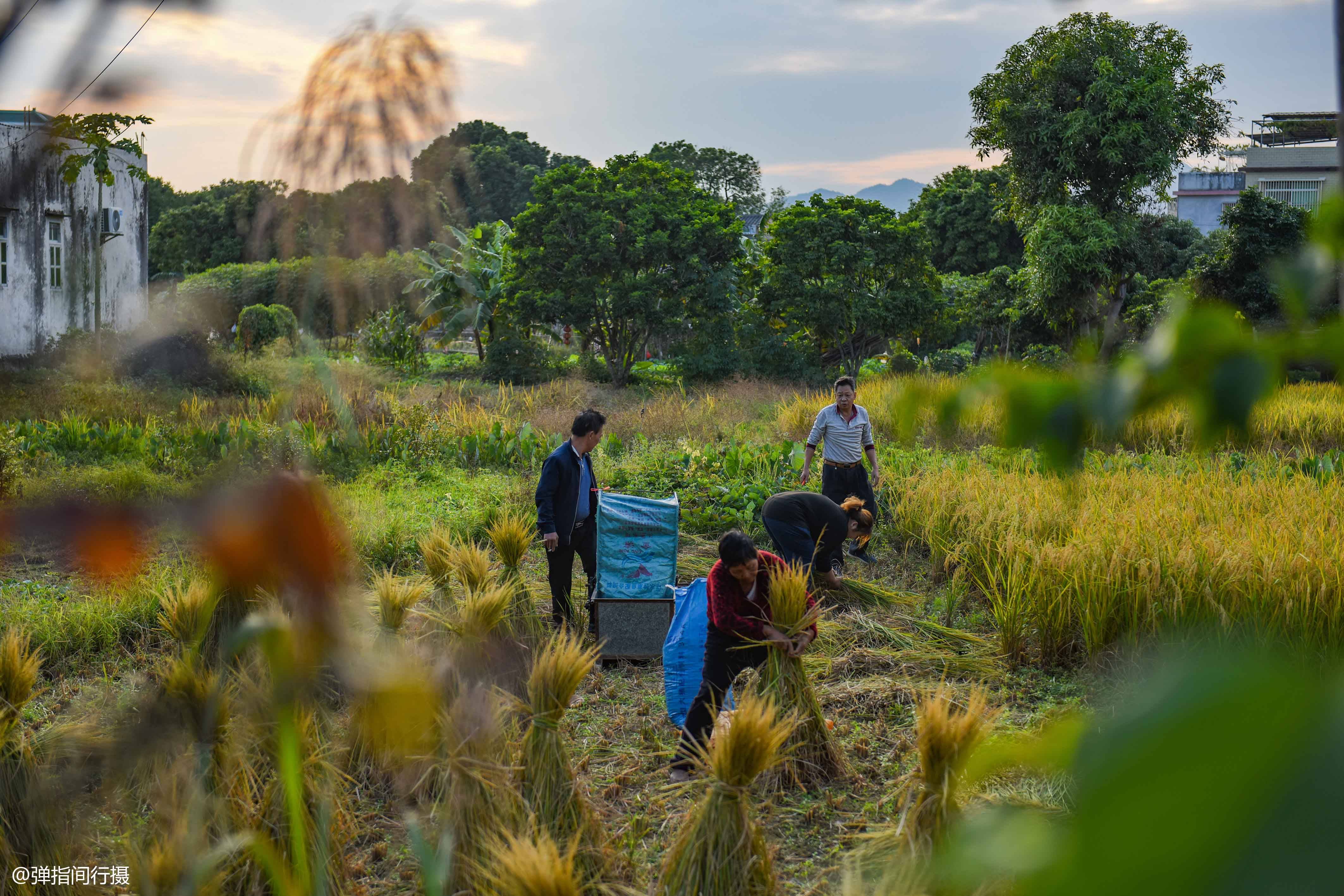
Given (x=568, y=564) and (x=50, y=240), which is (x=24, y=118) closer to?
(x=50, y=240)

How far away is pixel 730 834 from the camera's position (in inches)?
108

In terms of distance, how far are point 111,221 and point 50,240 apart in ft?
0.86

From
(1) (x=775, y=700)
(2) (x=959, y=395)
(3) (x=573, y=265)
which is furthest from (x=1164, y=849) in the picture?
(3) (x=573, y=265)

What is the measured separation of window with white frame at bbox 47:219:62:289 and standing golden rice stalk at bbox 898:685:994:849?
245cm

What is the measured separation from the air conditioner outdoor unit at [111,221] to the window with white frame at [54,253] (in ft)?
0.21

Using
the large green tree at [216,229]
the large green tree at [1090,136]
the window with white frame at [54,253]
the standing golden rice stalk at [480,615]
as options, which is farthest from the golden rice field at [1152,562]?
the large green tree at [1090,136]

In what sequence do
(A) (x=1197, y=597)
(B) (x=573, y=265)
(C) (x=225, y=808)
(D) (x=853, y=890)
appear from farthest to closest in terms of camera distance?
(B) (x=573, y=265), (A) (x=1197, y=597), (C) (x=225, y=808), (D) (x=853, y=890)

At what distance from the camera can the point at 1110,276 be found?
1516 cm

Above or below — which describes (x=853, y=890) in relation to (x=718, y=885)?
above

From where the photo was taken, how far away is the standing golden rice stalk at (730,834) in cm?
271

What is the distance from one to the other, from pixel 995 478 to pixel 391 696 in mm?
7582

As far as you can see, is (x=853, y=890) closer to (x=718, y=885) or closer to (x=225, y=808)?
(x=718, y=885)

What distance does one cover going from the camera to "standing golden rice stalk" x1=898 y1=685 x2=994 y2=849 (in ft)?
8.82

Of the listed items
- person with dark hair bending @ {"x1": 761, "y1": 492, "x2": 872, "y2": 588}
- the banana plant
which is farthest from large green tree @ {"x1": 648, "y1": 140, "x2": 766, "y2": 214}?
person with dark hair bending @ {"x1": 761, "y1": 492, "x2": 872, "y2": 588}
